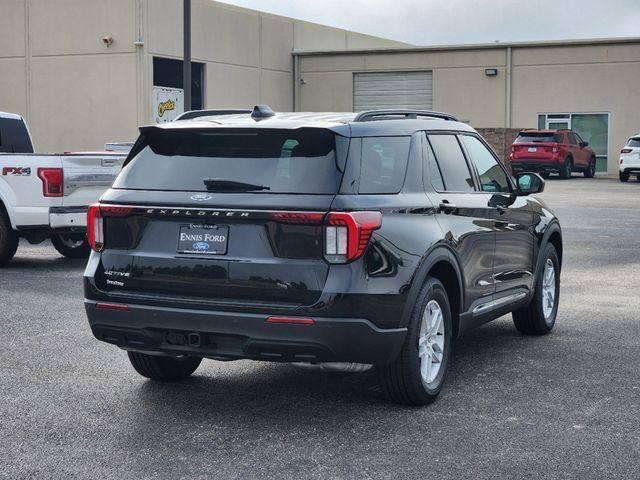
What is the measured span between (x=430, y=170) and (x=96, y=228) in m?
2.01

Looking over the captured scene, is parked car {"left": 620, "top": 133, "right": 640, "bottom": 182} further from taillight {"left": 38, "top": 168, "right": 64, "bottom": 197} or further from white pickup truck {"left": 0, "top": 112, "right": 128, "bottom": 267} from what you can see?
taillight {"left": 38, "top": 168, "right": 64, "bottom": 197}

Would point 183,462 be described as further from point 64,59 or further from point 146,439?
point 64,59

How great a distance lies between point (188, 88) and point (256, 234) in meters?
18.0

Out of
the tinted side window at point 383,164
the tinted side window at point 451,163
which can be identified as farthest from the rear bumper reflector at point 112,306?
the tinted side window at point 451,163

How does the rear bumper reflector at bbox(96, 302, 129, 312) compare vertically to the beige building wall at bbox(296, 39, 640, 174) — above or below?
below

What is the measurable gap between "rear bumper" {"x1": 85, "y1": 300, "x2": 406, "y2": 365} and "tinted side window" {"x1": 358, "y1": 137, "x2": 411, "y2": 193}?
30.4 inches

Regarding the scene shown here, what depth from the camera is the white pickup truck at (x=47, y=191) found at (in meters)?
13.3

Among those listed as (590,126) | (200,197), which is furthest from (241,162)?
(590,126)

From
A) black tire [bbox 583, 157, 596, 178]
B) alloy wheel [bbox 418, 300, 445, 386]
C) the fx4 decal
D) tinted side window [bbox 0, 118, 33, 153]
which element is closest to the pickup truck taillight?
alloy wheel [bbox 418, 300, 445, 386]

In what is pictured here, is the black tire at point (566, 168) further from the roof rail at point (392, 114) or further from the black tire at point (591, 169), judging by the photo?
the roof rail at point (392, 114)

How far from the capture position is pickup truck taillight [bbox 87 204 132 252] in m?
6.14

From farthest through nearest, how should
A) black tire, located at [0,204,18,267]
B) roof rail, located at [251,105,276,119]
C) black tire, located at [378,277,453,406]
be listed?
1. black tire, located at [0,204,18,267]
2. roof rail, located at [251,105,276,119]
3. black tire, located at [378,277,453,406]

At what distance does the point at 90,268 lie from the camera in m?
6.29

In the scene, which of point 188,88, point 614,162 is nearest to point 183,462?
point 188,88
